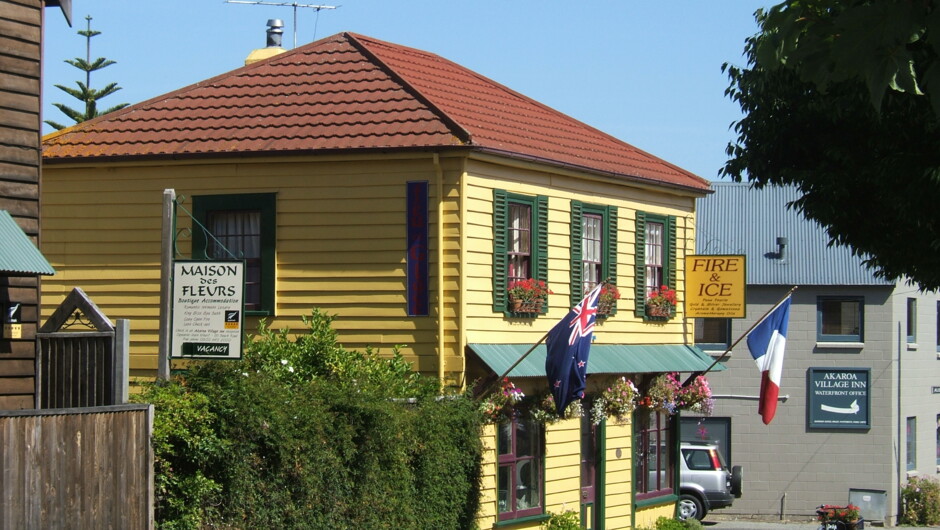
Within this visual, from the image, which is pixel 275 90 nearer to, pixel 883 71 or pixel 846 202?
pixel 846 202

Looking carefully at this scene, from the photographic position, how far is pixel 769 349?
2052 cm

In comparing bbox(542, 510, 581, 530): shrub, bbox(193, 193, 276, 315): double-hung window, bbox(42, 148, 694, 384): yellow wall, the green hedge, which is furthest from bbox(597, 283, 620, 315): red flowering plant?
bbox(193, 193, 276, 315): double-hung window

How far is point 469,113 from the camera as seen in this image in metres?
20.2

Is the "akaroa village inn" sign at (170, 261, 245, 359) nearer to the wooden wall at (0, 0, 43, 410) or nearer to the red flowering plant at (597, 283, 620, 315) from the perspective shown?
the wooden wall at (0, 0, 43, 410)

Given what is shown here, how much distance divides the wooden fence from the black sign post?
89.4 feet

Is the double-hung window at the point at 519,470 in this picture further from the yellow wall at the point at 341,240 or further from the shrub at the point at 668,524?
the shrub at the point at 668,524

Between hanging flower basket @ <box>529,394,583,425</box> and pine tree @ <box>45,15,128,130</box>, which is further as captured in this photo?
pine tree @ <box>45,15,128,130</box>

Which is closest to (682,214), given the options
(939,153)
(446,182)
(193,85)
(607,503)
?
(607,503)

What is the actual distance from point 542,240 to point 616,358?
2.52 metres

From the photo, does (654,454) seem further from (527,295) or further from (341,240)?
(341,240)

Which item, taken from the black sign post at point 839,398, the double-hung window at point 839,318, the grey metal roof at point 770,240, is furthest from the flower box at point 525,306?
the double-hung window at point 839,318

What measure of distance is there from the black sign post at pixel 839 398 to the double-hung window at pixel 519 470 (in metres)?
18.0

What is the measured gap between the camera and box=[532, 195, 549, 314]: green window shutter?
2012 centimetres

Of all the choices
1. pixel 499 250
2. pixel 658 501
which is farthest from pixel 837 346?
pixel 499 250
